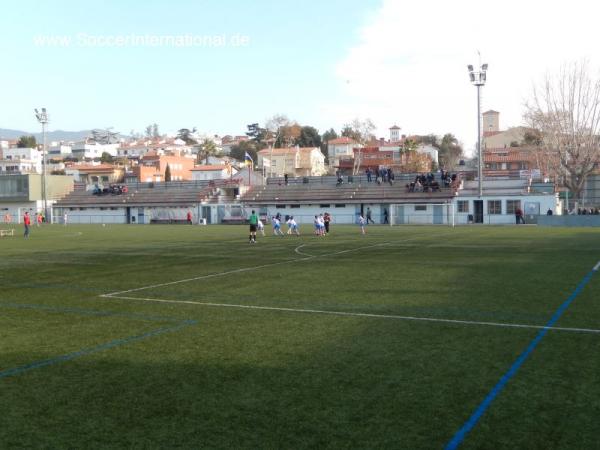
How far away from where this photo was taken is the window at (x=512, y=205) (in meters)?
56.4

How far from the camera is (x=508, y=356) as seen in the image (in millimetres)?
8227

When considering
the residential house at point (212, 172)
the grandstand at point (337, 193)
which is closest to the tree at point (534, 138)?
the grandstand at point (337, 193)

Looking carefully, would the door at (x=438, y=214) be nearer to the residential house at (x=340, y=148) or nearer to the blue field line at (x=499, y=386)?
the blue field line at (x=499, y=386)

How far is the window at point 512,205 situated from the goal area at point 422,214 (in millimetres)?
5235

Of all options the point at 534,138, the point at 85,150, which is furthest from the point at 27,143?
the point at 534,138

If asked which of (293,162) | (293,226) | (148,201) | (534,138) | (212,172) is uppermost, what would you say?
(293,162)

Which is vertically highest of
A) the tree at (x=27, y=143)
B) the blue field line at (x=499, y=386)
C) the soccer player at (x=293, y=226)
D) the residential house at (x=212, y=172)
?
the tree at (x=27, y=143)

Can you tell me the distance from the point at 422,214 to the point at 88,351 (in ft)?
175

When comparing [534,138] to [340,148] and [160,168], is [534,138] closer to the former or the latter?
[340,148]

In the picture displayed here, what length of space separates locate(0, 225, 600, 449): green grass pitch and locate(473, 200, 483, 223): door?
4176cm

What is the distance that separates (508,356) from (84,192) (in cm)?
8220

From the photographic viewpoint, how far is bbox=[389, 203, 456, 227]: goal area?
58450 mm

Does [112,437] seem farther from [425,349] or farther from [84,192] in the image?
[84,192]

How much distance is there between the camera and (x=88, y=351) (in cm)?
874
